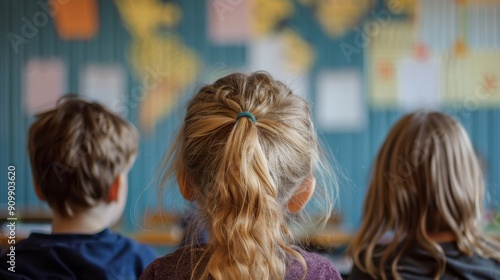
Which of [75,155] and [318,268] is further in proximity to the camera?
[75,155]

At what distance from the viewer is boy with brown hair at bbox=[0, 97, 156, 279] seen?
1258 millimetres

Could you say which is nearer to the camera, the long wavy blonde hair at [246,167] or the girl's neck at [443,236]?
the long wavy blonde hair at [246,167]

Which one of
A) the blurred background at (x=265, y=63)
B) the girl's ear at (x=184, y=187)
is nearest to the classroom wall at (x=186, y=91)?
the blurred background at (x=265, y=63)

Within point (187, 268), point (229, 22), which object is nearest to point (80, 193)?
point (187, 268)

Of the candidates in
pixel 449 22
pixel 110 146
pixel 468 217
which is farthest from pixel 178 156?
pixel 449 22

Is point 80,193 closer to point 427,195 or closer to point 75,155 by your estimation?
point 75,155

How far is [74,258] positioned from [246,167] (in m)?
0.48

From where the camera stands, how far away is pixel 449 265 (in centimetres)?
137

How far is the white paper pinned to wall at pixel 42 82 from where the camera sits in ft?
12.4

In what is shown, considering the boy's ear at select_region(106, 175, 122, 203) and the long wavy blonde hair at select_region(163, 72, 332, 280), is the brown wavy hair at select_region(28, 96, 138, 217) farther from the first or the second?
the long wavy blonde hair at select_region(163, 72, 332, 280)

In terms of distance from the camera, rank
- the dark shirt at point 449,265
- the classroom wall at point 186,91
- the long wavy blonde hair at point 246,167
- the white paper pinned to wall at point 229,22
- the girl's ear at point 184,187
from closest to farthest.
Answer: the long wavy blonde hair at point 246,167
the girl's ear at point 184,187
the dark shirt at point 449,265
the classroom wall at point 186,91
the white paper pinned to wall at point 229,22

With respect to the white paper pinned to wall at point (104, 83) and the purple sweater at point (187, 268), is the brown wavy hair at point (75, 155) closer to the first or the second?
the purple sweater at point (187, 268)

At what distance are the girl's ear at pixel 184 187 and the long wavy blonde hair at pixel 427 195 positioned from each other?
1.81 feet

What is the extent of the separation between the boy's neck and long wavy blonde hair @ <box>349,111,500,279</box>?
1.98ft
